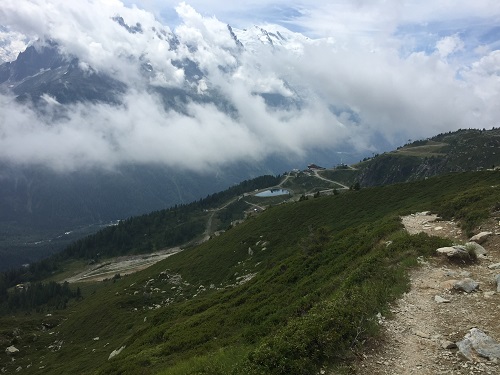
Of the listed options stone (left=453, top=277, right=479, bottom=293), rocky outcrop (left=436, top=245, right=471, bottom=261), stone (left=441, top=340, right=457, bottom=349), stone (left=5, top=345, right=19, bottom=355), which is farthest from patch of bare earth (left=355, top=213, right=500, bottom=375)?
stone (left=5, top=345, right=19, bottom=355)

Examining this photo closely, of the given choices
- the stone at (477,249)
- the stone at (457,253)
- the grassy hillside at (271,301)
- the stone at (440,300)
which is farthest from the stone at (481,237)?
the stone at (440,300)

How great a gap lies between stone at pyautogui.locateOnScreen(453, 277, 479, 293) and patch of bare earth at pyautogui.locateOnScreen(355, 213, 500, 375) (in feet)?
0.85

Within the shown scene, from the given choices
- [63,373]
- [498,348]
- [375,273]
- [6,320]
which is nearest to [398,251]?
[375,273]

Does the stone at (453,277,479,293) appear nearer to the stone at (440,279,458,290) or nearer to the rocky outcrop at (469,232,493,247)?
the stone at (440,279,458,290)

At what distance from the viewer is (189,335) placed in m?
29.4

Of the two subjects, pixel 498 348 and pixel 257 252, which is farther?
pixel 257 252

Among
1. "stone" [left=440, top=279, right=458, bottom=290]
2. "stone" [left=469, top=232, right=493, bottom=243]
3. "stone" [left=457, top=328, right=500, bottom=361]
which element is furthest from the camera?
"stone" [left=469, top=232, right=493, bottom=243]

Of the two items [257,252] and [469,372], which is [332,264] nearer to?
[469,372]

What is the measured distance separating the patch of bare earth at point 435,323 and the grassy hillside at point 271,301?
88cm

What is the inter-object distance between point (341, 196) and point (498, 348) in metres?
83.4

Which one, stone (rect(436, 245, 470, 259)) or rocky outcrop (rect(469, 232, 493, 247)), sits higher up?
stone (rect(436, 245, 470, 259))

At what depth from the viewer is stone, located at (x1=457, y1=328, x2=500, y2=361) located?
12781 mm

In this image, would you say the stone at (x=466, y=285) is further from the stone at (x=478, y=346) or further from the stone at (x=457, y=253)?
the stone at (x=478, y=346)

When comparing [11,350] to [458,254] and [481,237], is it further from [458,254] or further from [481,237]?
[481,237]
